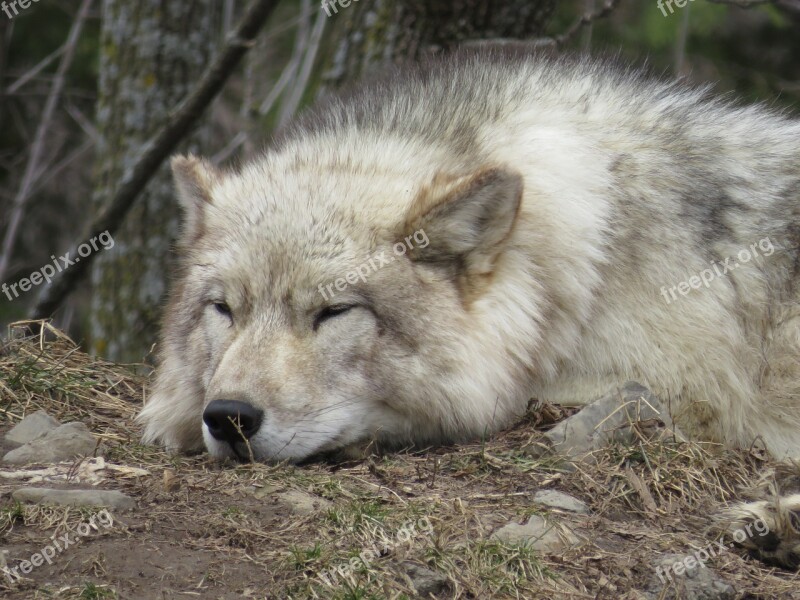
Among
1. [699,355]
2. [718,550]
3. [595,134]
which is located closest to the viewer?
[718,550]

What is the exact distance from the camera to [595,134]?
4.94 m

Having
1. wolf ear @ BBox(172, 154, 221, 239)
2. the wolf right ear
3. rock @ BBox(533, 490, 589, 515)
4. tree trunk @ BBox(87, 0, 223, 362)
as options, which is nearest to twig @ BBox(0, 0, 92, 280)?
tree trunk @ BBox(87, 0, 223, 362)

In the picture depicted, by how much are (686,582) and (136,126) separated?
5711 millimetres

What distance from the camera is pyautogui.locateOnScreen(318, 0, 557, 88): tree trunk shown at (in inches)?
283

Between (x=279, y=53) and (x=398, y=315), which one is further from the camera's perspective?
(x=279, y=53)

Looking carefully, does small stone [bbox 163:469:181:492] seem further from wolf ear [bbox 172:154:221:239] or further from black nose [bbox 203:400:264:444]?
wolf ear [bbox 172:154:221:239]

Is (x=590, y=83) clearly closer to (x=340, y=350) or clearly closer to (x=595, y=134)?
(x=595, y=134)

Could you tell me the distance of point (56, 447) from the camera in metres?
4.24

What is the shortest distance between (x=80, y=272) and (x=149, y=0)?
2112 mm

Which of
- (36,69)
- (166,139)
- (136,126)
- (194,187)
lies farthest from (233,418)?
(36,69)

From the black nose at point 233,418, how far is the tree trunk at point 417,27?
3774 mm

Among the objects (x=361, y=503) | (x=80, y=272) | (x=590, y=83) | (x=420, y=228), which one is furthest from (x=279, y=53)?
(x=361, y=503)

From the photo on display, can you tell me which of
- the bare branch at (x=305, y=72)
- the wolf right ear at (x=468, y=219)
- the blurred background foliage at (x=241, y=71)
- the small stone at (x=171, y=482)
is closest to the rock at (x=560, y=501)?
the wolf right ear at (x=468, y=219)

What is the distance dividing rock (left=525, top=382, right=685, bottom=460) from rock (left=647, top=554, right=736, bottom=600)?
2.47ft
